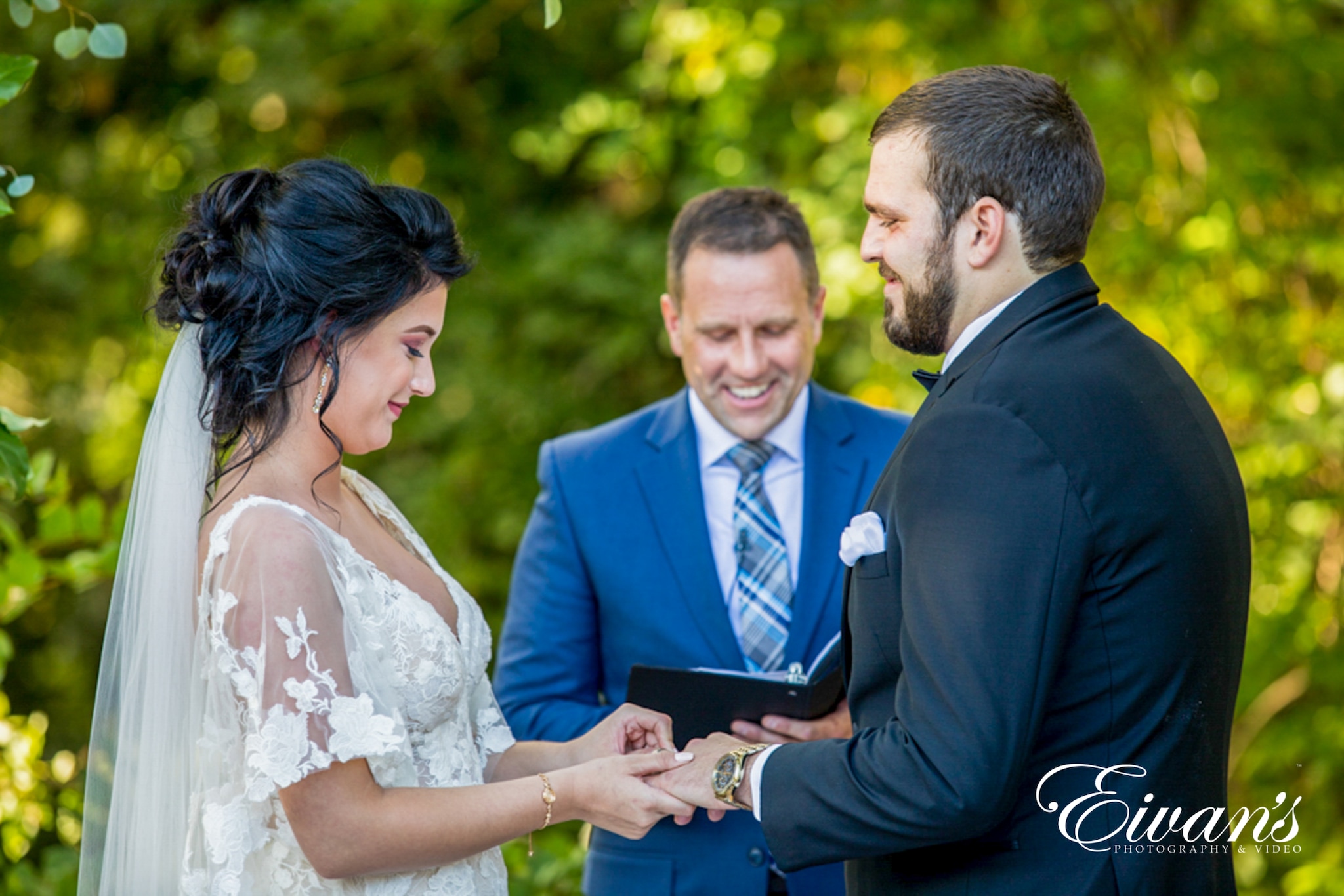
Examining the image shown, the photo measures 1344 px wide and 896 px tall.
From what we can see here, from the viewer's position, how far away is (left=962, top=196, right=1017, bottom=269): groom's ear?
2053 mm

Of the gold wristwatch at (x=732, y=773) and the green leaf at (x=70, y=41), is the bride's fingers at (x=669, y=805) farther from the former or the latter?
the green leaf at (x=70, y=41)

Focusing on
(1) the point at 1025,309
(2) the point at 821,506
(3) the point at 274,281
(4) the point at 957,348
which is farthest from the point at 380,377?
(2) the point at 821,506

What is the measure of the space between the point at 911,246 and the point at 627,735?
1218 millimetres

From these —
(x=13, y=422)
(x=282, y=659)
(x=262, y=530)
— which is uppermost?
(x=13, y=422)

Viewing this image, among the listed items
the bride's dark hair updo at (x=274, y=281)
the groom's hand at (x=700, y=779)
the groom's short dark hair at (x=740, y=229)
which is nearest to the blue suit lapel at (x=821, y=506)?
the groom's short dark hair at (x=740, y=229)

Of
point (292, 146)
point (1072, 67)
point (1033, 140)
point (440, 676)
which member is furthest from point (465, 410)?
point (1033, 140)

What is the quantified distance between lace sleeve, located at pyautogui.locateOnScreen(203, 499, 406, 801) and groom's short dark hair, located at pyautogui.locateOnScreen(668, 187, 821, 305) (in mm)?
1521

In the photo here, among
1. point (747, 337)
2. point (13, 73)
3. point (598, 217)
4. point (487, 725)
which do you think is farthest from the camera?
point (598, 217)

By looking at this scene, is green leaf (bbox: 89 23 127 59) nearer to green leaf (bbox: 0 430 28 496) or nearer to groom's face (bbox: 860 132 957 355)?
green leaf (bbox: 0 430 28 496)

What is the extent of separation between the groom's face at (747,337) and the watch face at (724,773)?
1125mm

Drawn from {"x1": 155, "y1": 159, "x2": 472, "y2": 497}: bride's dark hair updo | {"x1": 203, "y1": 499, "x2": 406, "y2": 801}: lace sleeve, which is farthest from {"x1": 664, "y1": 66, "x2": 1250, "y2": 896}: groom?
Result: {"x1": 155, "y1": 159, "x2": 472, "y2": 497}: bride's dark hair updo

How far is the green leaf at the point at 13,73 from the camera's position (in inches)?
90.0

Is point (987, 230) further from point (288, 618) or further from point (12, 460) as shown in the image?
point (12, 460)

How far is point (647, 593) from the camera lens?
3.06 metres
